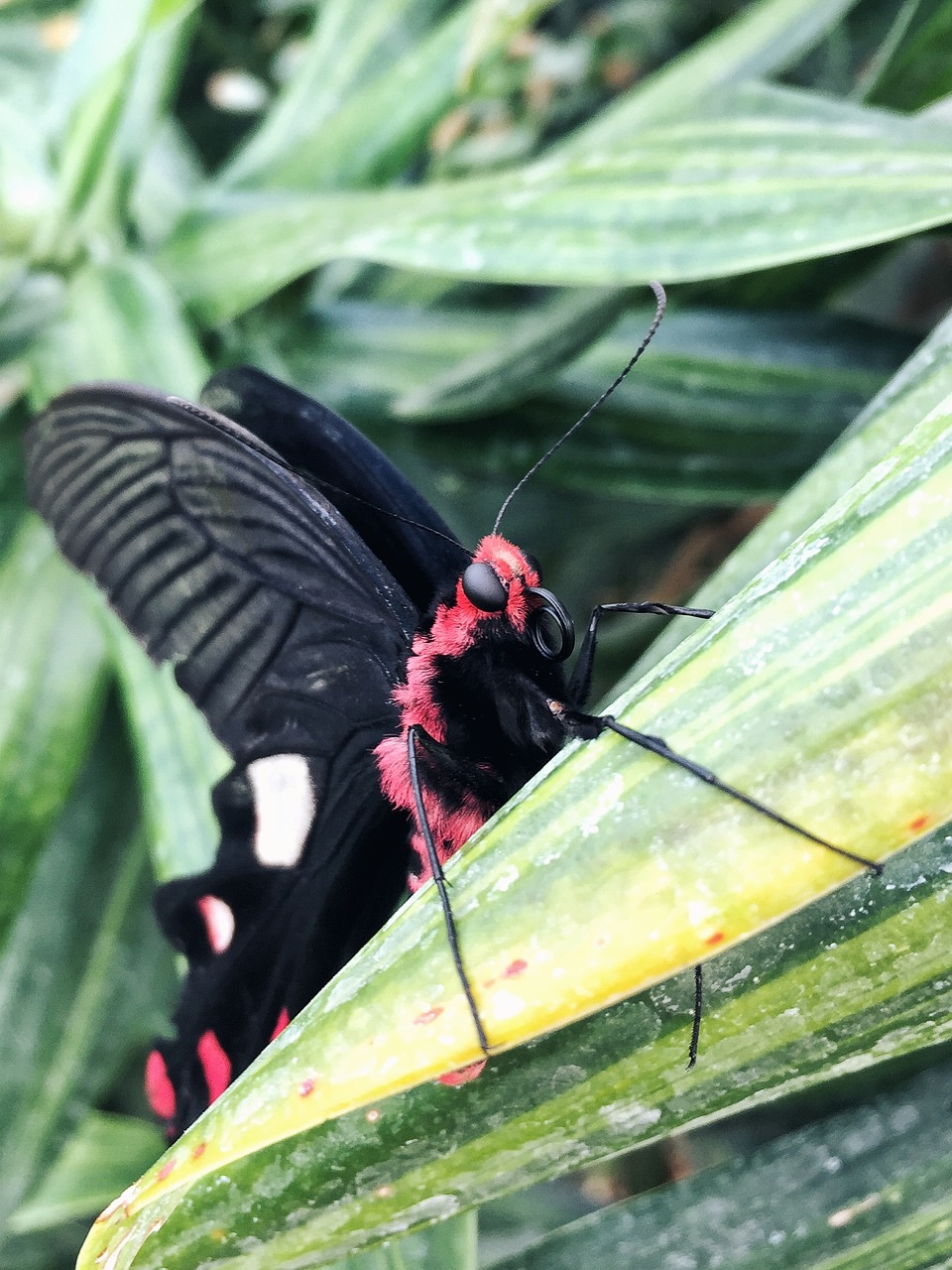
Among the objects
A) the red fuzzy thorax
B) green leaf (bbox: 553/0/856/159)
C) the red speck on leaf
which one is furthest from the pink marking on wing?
green leaf (bbox: 553/0/856/159)

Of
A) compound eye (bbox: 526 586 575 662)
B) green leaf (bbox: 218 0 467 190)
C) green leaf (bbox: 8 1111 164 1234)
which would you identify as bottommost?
green leaf (bbox: 8 1111 164 1234)

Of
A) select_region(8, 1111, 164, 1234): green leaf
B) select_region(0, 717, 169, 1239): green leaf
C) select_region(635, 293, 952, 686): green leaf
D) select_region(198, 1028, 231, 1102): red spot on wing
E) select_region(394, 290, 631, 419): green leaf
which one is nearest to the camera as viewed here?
select_region(635, 293, 952, 686): green leaf

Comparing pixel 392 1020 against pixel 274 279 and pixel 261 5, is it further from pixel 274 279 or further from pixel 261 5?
pixel 261 5

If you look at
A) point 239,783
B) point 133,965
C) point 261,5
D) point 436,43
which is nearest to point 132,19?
point 436,43

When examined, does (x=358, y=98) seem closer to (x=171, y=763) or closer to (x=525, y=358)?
(x=525, y=358)

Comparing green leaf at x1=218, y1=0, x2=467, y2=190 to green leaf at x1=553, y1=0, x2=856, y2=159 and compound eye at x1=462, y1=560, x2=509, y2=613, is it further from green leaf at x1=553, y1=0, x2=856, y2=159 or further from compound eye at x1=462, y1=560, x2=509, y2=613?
compound eye at x1=462, y1=560, x2=509, y2=613

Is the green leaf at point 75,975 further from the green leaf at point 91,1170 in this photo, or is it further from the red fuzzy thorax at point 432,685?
the red fuzzy thorax at point 432,685
